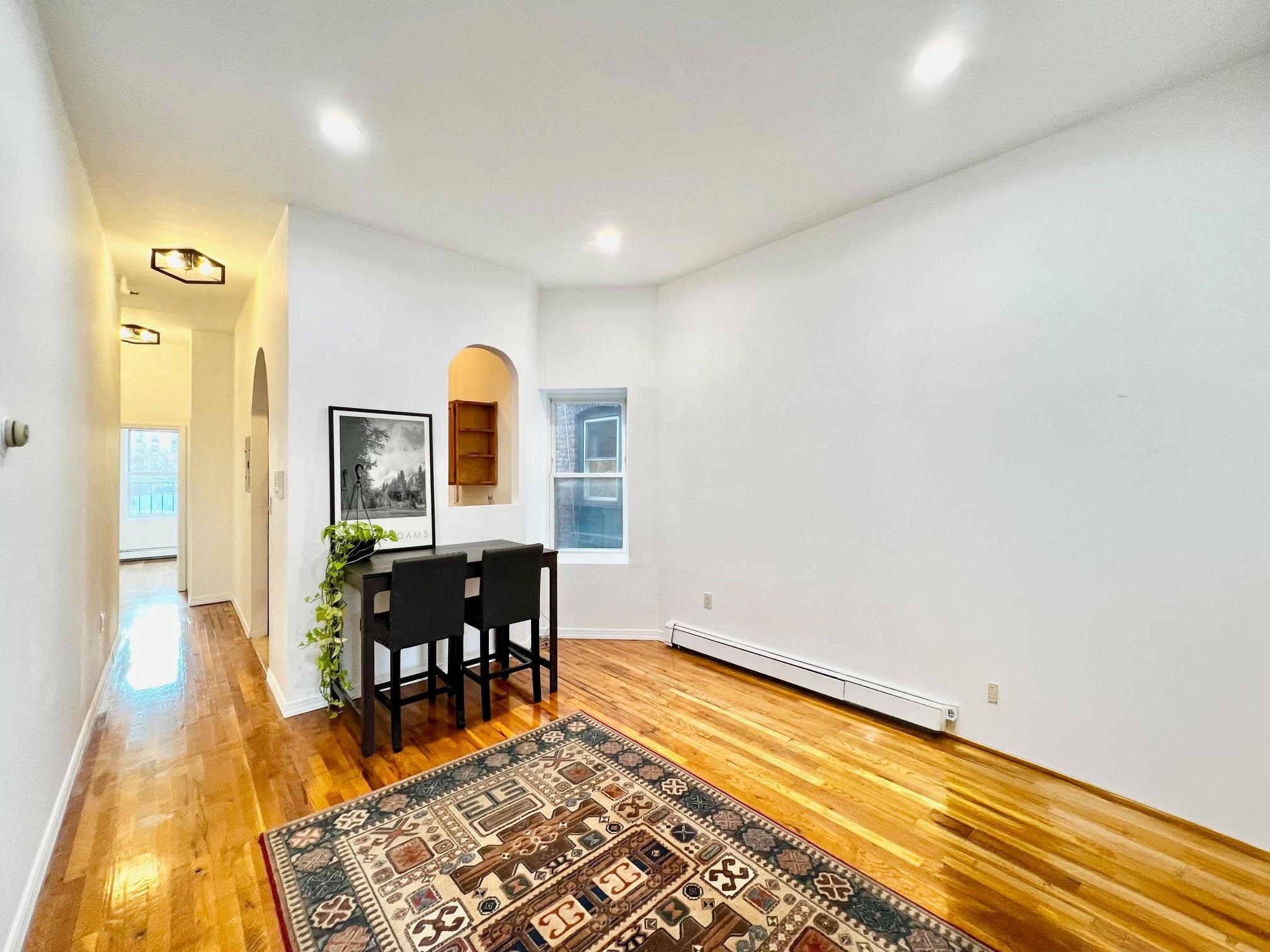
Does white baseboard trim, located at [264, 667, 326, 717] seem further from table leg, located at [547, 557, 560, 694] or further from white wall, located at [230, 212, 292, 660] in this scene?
table leg, located at [547, 557, 560, 694]

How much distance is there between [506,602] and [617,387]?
2178 mm

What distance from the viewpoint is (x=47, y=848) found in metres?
1.89

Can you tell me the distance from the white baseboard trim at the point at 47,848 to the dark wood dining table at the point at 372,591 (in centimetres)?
107

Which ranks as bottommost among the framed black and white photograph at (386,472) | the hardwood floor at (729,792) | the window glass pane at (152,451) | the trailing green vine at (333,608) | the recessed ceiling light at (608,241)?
the hardwood floor at (729,792)

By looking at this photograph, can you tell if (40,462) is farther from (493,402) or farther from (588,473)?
(588,473)

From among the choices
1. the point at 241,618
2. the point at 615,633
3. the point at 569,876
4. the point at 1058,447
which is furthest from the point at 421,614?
the point at 241,618

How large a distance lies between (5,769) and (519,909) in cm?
157

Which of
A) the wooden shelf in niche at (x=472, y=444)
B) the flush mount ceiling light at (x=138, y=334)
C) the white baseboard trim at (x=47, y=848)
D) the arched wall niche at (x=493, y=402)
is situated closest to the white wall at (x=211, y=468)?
the flush mount ceiling light at (x=138, y=334)

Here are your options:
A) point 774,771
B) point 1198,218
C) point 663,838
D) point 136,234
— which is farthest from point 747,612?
point 136,234

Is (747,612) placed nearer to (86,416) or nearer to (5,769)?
(5,769)

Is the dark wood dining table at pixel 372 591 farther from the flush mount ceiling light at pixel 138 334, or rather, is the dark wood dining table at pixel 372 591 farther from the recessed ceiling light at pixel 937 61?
the flush mount ceiling light at pixel 138 334

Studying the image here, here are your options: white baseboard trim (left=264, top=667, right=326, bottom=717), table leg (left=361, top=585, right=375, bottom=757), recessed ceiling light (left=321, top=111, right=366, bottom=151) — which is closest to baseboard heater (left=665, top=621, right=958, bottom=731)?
table leg (left=361, top=585, right=375, bottom=757)

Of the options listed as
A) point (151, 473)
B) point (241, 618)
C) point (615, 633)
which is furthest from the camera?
point (151, 473)

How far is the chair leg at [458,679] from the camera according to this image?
115 inches
